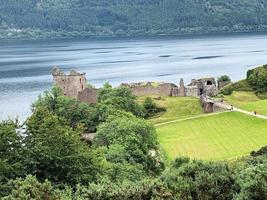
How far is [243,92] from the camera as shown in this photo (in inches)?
3497

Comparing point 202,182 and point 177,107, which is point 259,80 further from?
point 202,182

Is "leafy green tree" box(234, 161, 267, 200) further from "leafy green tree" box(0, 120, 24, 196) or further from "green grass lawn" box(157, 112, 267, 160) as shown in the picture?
"green grass lawn" box(157, 112, 267, 160)

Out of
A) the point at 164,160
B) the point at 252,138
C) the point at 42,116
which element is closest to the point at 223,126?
the point at 252,138

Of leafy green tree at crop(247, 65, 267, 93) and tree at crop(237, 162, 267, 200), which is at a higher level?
tree at crop(237, 162, 267, 200)

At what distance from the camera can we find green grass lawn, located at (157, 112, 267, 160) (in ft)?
169

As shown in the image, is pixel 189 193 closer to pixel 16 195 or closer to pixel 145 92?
pixel 16 195

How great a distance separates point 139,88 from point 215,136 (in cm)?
3181

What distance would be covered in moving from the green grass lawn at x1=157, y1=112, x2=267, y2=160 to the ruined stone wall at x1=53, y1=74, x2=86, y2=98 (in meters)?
20.3

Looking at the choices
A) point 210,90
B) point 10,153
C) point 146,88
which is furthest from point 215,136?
point 210,90

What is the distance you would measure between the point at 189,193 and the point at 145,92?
6276 cm

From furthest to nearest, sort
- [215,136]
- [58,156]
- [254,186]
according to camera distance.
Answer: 1. [215,136]
2. [58,156]
3. [254,186]

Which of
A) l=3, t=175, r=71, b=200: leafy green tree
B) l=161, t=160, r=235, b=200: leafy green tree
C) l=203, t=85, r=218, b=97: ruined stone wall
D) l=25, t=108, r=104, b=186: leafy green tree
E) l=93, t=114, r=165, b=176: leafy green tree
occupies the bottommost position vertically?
l=203, t=85, r=218, b=97: ruined stone wall

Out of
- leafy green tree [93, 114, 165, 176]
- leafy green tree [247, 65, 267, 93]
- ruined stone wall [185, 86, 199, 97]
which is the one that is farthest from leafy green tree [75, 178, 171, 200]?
leafy green tree [247, 65, 267, 93]

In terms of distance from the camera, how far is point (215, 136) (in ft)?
190
